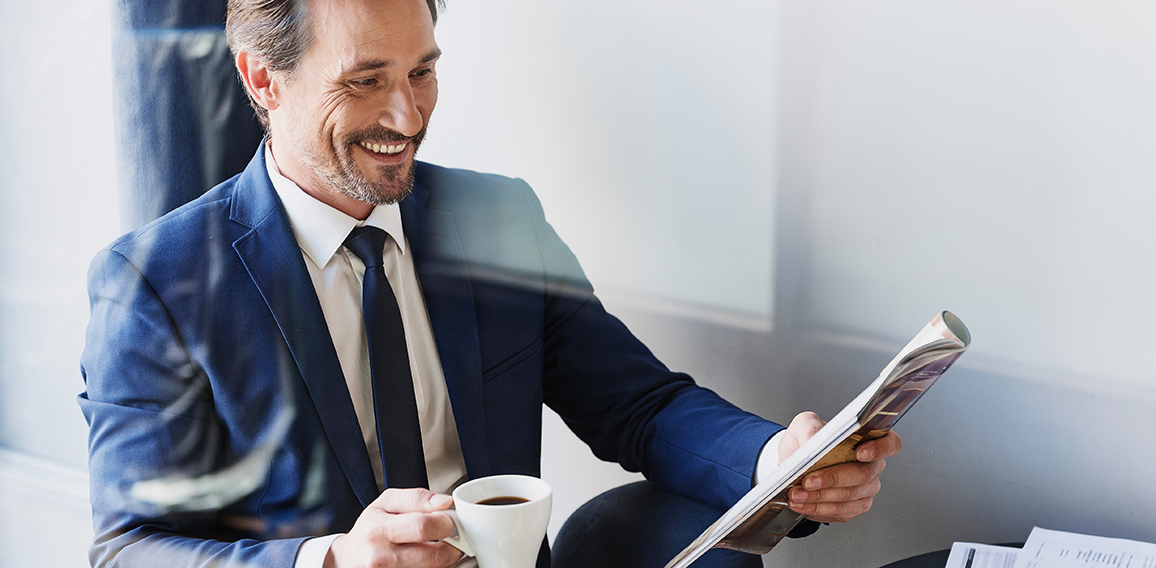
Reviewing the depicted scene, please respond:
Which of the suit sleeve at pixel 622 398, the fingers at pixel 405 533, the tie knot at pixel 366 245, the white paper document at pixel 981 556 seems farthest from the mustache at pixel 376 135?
the white paper document at pixel 981 556

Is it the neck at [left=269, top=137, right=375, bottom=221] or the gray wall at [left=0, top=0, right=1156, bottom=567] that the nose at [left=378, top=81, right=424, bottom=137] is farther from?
the gray wall at [left=0, top=0, right=1156, bottom=567]

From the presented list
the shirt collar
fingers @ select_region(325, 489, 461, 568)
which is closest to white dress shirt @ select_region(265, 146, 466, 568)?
the shirt collar

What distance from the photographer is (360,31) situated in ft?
3.10

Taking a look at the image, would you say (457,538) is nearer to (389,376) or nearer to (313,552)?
(313,552)

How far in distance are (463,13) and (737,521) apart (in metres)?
0.85

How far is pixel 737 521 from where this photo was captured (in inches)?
28.5

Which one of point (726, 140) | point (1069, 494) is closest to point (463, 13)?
point (726, 140)

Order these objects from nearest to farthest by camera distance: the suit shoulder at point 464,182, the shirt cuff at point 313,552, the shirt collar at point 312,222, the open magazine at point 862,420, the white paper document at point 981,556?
the open magazine at point 862,420, the shirt cuff at point 313,552, the white paper document at point 981,556, the shirt collar at point 312,222, the suit shoulder at point 464,182

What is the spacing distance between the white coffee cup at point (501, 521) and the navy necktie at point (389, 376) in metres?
0.29

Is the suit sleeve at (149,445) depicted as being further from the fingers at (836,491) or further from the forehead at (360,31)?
the fingers at (836,491)

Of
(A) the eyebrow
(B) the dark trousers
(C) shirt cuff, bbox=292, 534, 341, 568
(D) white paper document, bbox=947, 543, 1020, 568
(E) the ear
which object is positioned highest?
(A) the eyebrow

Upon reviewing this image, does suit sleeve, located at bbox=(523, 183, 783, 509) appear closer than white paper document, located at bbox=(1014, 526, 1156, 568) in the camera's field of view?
No

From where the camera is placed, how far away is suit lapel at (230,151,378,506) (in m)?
0.92

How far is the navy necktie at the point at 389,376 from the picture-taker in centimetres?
97
